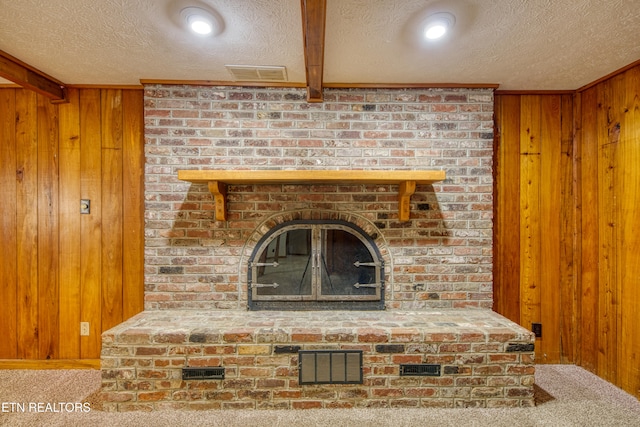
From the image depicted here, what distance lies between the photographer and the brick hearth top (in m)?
1.76

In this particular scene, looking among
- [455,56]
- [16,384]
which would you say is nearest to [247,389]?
[16,384]

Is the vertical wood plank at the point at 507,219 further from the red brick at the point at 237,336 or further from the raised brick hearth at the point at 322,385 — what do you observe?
the red brick at the point at 237,336

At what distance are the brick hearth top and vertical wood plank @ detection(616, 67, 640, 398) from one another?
77 centimetres

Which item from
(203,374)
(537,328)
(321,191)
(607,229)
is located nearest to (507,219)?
(607,229)

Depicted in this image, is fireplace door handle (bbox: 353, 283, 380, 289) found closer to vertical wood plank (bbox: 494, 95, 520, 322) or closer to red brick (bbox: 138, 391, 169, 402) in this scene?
vertical wood plank (bbox: 494, 95, 520, 322)

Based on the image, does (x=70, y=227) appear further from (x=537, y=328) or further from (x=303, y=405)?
(x=537, y=328)

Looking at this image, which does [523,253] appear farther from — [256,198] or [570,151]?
[256,198]

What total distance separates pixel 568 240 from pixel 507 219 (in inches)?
18.7

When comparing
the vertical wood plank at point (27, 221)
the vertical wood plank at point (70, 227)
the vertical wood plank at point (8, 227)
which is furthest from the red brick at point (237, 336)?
the vertical wood plank at point (8, 227)

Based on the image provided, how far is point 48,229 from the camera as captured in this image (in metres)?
2.25

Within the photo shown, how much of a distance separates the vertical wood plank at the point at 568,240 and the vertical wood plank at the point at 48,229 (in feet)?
12.0

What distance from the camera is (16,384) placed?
2012 mm

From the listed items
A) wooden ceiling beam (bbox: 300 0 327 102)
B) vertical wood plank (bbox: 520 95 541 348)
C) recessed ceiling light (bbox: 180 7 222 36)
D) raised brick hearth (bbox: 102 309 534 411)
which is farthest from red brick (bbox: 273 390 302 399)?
recessed ceiling light (bbox: 180 7 222 36)

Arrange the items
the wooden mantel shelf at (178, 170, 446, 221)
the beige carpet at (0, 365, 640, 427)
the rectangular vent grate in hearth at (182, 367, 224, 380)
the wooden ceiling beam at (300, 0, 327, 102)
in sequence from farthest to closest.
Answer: the wooden mantel shelf at (178, 170, 446, 221) → the rectangular vent grate in hearth at (182, 367, 224, 380) → the beige carpet at (0, 365, 640, 427) → the wooden ceiling beam at (300, 0, 327, 102)
